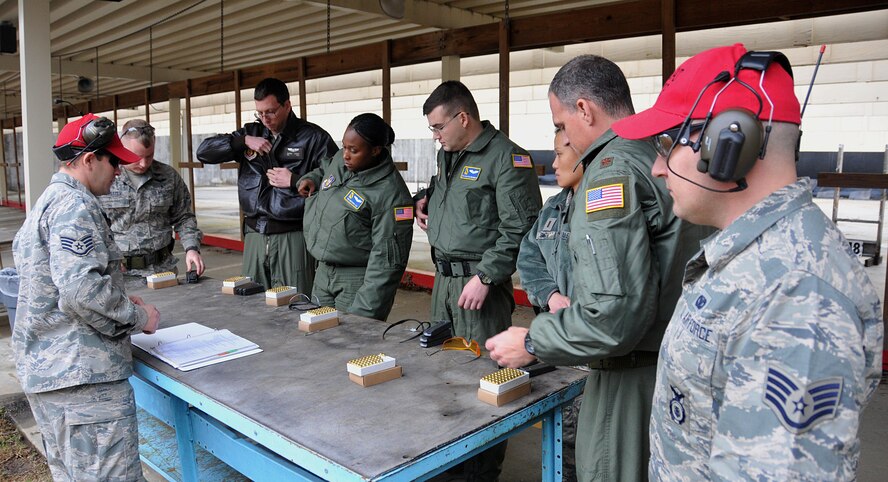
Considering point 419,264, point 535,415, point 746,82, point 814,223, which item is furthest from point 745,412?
point 419,264

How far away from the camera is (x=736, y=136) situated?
0.87 m

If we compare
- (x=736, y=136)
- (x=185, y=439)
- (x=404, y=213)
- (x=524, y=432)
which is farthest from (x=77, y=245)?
(x=524, y=432)

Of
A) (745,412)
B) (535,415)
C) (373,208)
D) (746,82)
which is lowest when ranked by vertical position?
(535,415)

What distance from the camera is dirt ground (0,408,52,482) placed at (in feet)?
9.62

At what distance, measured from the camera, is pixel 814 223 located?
0.85 m

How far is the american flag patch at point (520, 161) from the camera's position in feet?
8.63

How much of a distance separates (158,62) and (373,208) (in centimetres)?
938

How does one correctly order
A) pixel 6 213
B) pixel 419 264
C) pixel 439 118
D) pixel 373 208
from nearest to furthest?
pixel 439 118 → pixel 373 208 → pixel 419 264 → pixel 6 213

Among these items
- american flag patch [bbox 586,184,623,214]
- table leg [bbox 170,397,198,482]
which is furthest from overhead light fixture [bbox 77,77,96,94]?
american flag patch [bbox 586,184,623,214]

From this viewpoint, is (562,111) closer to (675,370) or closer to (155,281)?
(675,370)

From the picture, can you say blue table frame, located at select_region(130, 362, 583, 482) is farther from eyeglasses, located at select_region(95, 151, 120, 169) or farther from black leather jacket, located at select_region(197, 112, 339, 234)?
black leather jacket, located at select_region(197, 112, 339, 234)

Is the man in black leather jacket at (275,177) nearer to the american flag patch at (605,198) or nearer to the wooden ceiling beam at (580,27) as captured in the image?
the wooden ceiling beam at (580,27)

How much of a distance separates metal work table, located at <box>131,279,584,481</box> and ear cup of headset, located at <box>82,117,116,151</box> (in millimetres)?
713

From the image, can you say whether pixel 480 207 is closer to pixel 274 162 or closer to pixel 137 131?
pixel 274 162
